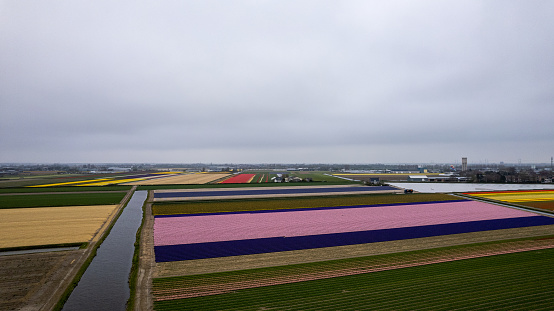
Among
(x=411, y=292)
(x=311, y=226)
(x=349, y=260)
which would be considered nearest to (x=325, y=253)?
(x=349, y=260)

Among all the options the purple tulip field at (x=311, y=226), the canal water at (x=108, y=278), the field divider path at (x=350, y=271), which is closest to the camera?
the canal water at (x=108, y=278)

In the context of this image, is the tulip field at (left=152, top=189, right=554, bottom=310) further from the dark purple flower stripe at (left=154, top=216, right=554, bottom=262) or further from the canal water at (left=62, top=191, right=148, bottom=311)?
the canal water at (left=62, top=191, right=148, bottom=311)

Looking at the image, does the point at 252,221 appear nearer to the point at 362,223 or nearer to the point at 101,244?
the point at 362,223

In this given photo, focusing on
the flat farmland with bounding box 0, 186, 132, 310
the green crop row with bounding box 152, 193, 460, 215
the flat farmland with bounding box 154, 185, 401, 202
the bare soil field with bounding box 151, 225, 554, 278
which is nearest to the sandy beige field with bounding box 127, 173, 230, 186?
the flat farmland with bounding box 154, 185, 401, 202

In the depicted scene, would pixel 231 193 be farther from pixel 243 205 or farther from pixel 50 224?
pixel 50 224

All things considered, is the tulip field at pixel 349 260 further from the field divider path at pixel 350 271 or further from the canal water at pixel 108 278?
the canal water at pixel 108 278

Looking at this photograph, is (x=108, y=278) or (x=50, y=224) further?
(x=50, y=224)

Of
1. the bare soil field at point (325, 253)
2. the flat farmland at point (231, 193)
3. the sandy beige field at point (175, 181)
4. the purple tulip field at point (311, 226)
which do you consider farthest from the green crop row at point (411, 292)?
the sandy beige field at point (175, 181)
